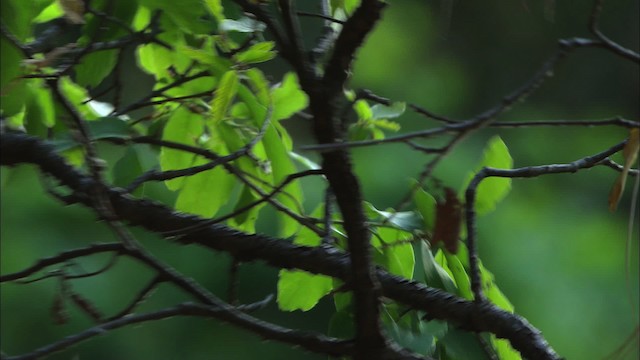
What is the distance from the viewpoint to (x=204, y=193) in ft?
1.85

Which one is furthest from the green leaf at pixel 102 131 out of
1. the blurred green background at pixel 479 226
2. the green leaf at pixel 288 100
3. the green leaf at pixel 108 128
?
the blurred green background at pixel 479 226

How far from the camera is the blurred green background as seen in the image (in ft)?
5.85

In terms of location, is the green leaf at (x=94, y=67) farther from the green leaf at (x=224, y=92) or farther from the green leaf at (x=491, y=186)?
the green leaf at (x=491, y=186)

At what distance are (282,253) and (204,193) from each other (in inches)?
5.1

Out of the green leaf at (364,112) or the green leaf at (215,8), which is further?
the green leaf at (364,112)

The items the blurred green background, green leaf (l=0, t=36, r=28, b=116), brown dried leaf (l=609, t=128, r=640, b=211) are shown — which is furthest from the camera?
the blurred green background

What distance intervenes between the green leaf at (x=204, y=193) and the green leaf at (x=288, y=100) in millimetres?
58

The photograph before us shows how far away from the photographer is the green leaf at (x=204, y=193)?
562 mm

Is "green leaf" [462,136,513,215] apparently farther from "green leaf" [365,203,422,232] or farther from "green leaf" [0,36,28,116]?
"green leaf" [0,36,28,116]

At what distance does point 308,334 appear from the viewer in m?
0.39

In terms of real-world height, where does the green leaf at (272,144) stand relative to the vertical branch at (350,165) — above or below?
below

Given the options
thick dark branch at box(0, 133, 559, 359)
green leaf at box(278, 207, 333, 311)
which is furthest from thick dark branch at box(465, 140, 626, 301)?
green leaf at box(278, 207, 333, 311)

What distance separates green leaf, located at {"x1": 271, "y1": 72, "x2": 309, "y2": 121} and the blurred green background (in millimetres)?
987

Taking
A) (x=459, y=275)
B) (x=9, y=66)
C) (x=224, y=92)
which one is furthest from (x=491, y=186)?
(x=9, y=66)
